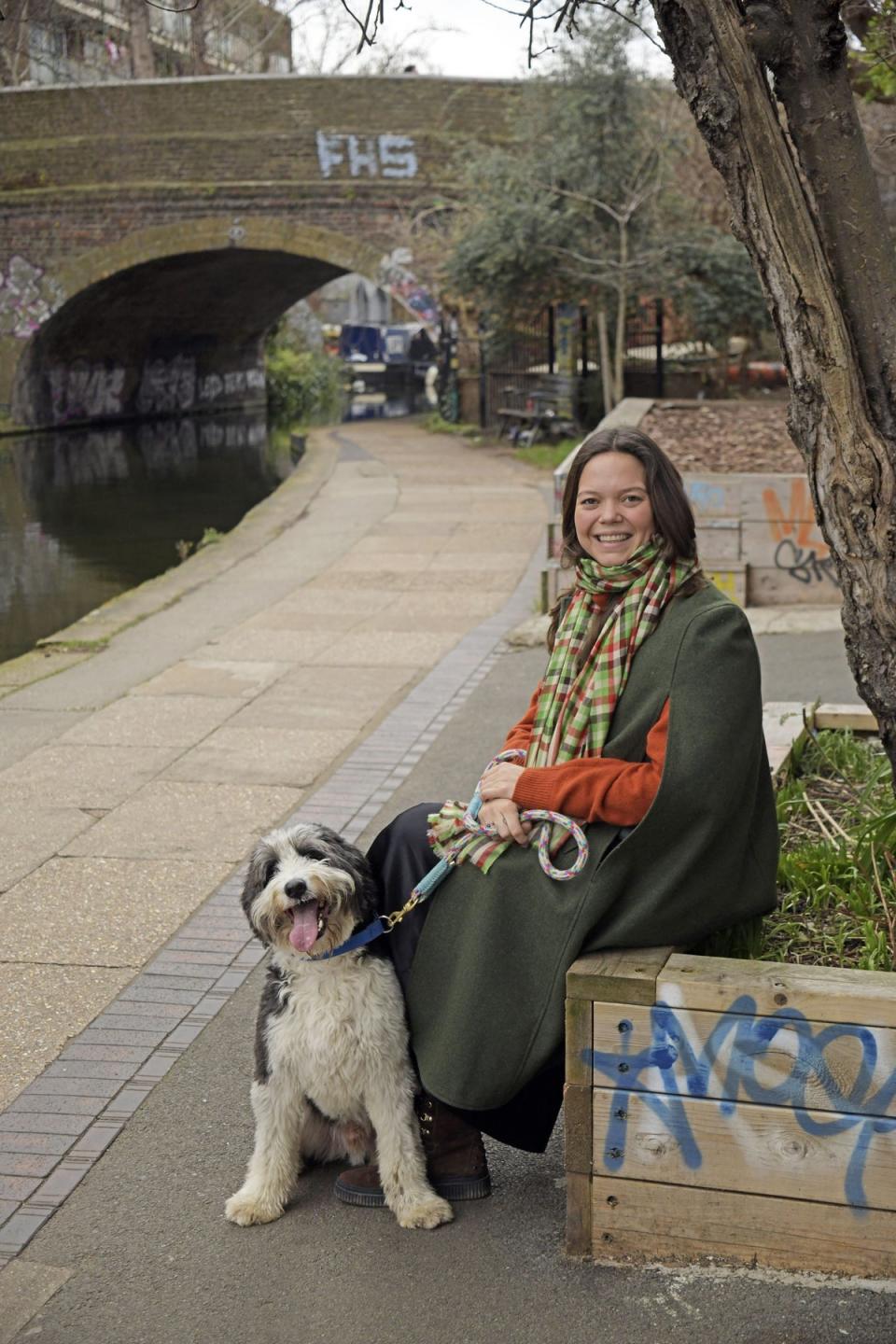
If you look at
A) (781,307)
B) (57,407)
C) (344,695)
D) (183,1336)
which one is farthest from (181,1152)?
(57,407)

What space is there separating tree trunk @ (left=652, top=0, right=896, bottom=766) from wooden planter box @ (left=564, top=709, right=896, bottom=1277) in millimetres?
1012

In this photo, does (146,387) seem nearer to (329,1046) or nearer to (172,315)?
(172,315)

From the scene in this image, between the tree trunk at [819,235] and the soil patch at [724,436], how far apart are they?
719cm

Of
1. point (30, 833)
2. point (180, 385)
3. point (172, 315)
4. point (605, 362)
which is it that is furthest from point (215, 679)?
point (180, 385)

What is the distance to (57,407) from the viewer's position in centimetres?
3512

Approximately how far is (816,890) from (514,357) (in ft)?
80.0

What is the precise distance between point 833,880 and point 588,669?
1.09 metres

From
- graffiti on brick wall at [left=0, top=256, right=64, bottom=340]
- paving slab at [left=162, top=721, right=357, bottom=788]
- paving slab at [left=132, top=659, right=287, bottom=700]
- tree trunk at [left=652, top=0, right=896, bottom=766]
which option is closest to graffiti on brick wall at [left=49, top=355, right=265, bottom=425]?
graffiti on brick wall at [left=0, top=256, right=64, bottom=340]

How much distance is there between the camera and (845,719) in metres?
5.69

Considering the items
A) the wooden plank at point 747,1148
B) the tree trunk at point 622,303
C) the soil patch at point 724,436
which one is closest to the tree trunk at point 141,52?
the tree trunk at point 622,303

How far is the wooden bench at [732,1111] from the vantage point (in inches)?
119

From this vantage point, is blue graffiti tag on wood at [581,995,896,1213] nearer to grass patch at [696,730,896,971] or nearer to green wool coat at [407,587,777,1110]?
green wool coat at [407,587,777,1110]

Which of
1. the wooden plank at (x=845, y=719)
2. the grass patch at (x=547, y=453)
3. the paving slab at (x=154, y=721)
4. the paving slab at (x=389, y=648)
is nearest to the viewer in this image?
the wooden plank at (x=845, y=719)

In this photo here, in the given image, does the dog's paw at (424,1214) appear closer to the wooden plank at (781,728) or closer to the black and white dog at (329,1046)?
the black and white dog at (329,1046)
